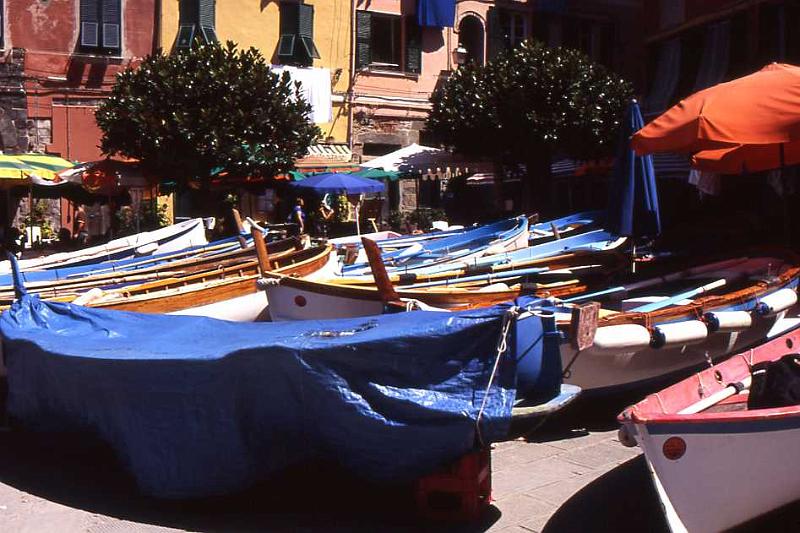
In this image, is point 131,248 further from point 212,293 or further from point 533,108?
point 533,108

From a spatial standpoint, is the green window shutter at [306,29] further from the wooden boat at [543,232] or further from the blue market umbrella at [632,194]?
the blue market umbrella at [632,194]

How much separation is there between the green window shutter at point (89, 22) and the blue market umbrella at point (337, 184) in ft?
20.0

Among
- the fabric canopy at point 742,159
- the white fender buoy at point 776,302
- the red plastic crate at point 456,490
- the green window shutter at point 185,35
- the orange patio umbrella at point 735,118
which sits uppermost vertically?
the green window shutter at point 185,35

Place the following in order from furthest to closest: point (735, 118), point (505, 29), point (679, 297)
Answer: point (505, 29), point (735, 118), point (679, 297)

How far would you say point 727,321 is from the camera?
728 centimetres

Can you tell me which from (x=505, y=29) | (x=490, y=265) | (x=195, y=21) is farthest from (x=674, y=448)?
(x=505, y=29)

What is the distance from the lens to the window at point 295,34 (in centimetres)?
2183

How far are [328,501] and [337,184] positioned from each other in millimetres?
12545

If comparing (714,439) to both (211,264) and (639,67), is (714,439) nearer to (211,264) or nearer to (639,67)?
(211,264)

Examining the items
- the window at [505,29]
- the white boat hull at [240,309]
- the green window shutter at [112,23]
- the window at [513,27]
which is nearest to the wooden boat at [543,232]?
the white boat hull at [240,309]

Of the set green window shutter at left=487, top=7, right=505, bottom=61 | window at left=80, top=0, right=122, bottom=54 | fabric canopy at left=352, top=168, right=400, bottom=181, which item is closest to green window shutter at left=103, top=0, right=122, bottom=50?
window at left=80, top=0, right=122, bottom=54

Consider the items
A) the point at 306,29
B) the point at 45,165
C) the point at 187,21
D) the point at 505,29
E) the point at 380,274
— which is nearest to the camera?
the point at 380,274

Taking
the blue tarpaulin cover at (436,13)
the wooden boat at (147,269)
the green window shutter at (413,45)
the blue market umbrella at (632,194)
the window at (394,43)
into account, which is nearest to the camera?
the blue market umbrella at (632,194)

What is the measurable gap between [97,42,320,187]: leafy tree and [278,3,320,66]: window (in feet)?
12.2
